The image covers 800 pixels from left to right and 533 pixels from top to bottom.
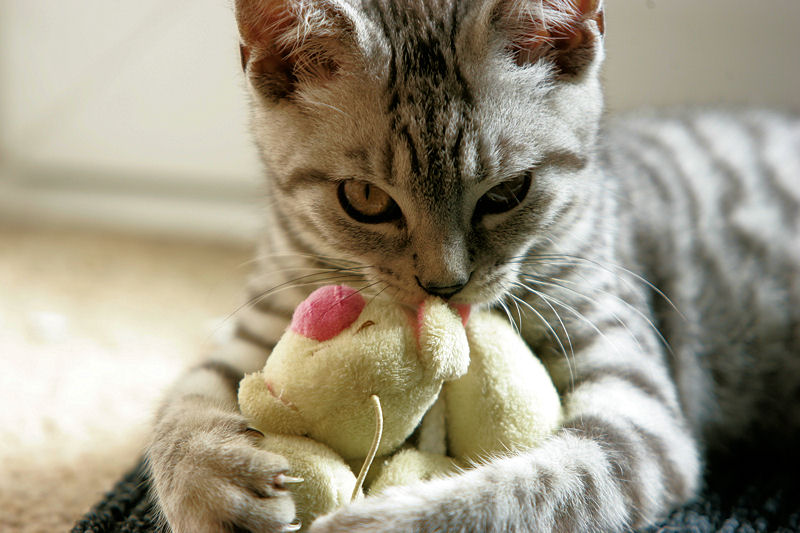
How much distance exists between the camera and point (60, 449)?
149cm

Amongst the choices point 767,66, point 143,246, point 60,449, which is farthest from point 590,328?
point 143,246

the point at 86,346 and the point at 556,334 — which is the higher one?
the point at 556,334

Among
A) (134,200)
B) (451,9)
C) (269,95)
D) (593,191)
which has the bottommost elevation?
(134,200)

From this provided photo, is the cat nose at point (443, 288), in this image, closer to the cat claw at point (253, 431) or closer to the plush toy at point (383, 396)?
the plush toy at point (383, 396)

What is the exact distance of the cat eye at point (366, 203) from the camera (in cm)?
116

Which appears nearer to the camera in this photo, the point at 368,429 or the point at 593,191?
the point at 368,429

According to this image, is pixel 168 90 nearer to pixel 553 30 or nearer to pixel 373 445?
pixel 553 30

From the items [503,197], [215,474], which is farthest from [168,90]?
[215,474]

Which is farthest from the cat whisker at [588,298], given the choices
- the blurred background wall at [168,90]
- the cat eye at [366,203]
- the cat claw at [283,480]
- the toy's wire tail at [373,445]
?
the blurred background wall at [168,90]

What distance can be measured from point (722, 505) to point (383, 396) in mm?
730

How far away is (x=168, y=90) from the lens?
102 inches

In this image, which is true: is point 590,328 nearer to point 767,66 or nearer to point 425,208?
point 425,208

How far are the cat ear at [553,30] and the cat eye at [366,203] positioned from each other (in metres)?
0.32

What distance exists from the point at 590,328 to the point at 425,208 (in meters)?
0.42
